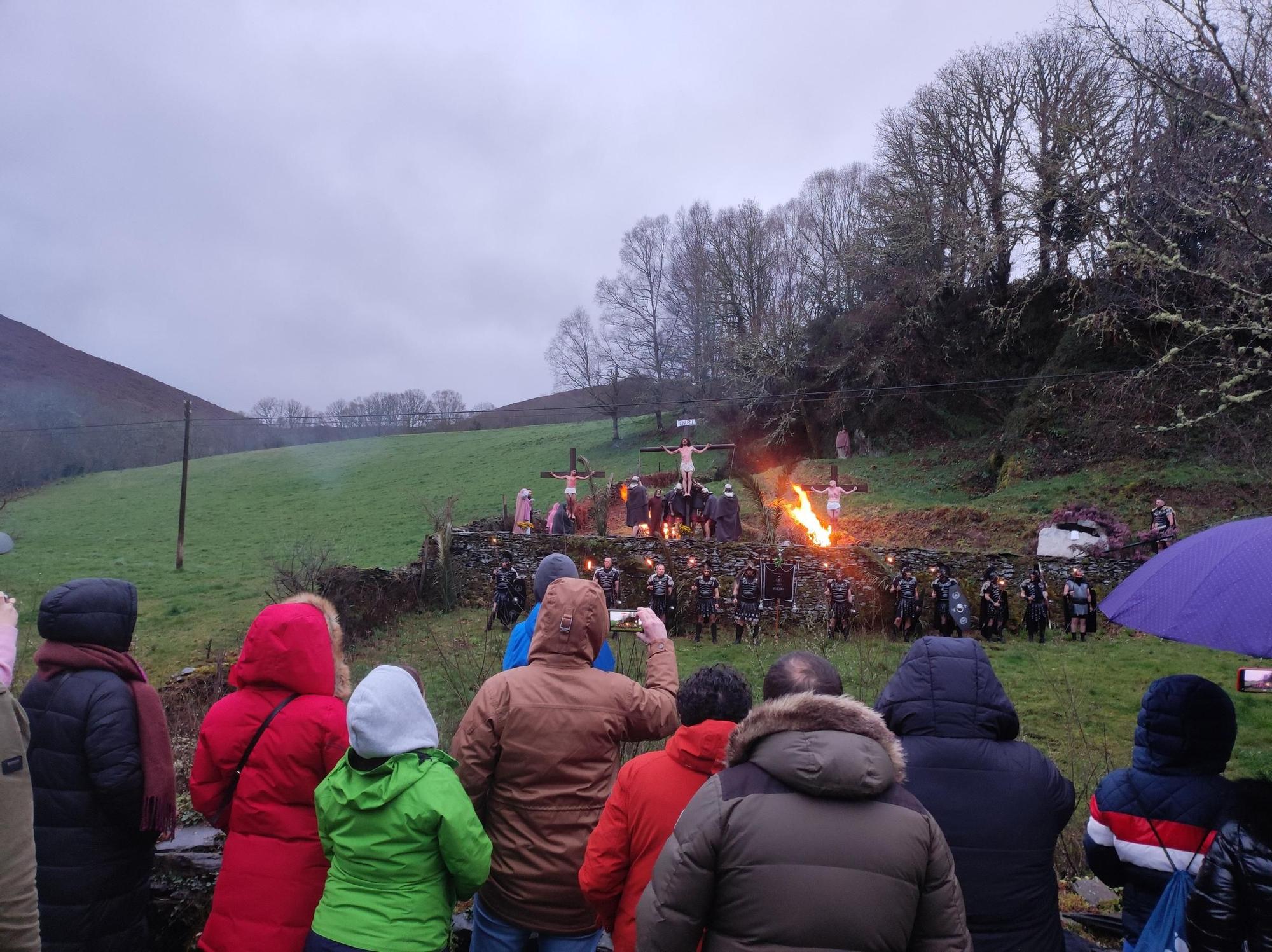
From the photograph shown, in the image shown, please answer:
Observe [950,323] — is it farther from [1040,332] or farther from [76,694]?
[76,694]

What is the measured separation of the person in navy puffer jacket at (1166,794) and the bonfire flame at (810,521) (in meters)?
16.2

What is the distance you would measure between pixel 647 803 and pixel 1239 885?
4.79ft

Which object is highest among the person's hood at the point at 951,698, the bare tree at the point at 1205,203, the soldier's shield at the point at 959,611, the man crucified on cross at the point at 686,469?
the bare tree at the point at 1205,203

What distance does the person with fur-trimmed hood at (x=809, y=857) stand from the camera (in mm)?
1646

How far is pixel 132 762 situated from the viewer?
2875 mm

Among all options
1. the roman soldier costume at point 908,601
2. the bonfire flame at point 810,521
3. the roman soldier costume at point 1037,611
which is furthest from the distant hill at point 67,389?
the roman soldier costume at point 1037,611

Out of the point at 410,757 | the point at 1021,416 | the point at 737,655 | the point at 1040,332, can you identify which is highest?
the point at 1040,332

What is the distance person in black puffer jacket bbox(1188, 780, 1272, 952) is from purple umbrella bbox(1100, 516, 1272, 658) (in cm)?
45

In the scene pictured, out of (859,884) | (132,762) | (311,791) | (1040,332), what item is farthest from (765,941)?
(1040,332)

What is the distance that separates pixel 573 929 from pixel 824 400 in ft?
97.4

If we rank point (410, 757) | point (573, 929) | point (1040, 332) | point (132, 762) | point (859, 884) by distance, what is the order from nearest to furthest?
1. point (859, 884)
2. point (410, 757)
3. point (573, 929)
4. point (132, 762)
5. point (1040, 332)

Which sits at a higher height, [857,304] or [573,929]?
[857,304]

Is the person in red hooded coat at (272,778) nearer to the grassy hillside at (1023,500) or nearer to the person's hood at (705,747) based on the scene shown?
the person's hood at (705,747)

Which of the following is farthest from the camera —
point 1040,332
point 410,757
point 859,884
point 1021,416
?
point 1040,332
